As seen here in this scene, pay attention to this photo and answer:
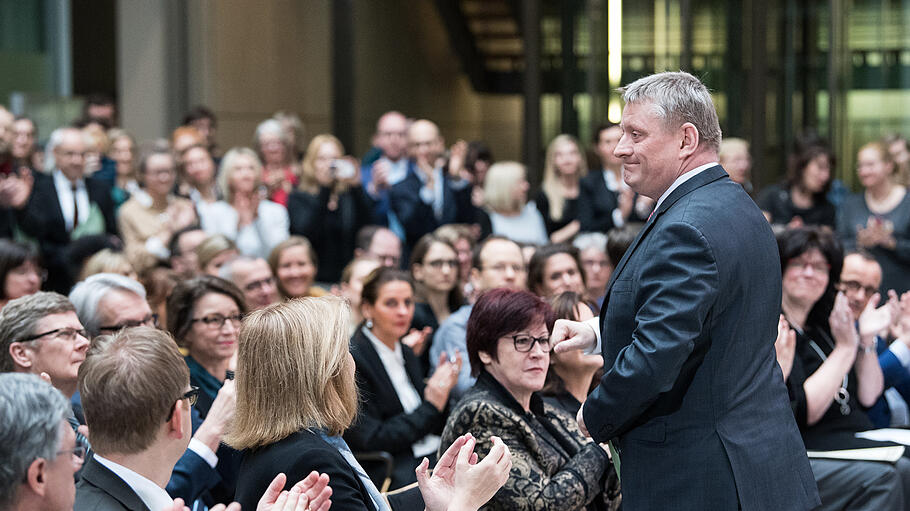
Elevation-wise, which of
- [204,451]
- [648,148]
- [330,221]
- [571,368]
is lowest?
[204,451]

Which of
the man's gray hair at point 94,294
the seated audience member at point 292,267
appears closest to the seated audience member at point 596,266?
the seated audience member at point 292,267

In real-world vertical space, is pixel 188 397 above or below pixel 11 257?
below

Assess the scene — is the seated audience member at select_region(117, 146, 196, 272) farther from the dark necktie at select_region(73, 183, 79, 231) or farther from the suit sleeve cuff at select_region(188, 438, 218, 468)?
the suit sleeve cuff at select_region(188, 438, 218, 468)

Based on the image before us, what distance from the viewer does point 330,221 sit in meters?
7.36

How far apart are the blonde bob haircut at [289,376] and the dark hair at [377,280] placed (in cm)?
216

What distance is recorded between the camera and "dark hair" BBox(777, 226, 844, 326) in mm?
4805

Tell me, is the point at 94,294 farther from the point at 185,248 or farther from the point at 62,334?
the point at 185,248

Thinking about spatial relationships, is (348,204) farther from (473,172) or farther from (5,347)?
(5,347)

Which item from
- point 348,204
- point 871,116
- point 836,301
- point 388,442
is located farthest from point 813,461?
A: point 871,116

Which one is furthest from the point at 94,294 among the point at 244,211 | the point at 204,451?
the point at 244,211

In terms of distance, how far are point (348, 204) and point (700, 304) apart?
15.9 ft

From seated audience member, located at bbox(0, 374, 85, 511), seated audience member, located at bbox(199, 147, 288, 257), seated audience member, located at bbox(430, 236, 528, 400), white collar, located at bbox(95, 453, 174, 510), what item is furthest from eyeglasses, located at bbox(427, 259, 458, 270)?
seated audience member, located at bbox(0, 374, 85, 511)

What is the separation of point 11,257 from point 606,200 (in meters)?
4.01

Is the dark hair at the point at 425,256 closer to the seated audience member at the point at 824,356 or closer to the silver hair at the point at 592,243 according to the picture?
the silver hair at the point at 592,243
